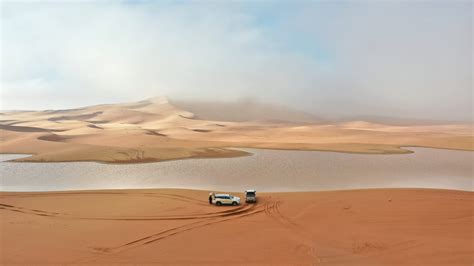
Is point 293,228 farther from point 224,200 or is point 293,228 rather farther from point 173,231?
point 173,231

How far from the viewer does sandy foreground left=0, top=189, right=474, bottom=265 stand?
10695 millimetres

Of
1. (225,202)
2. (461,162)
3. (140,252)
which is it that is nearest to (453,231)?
(225,202)

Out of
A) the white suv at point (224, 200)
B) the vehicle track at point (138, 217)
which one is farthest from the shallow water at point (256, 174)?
the vehicle track at point (138, 217)

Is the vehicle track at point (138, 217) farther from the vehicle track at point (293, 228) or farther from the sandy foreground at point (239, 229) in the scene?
the vehicle track at point (293, 228)

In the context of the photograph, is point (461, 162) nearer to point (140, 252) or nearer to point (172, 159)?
point (172, 159)

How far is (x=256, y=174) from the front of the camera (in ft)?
82.3

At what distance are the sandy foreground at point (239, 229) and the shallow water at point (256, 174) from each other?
2.93 m

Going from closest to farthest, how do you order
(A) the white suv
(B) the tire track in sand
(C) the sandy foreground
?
(C) the sandy foreground
(B) the tire track in sand
(A) the white suv

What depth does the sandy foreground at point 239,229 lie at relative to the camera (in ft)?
35.1

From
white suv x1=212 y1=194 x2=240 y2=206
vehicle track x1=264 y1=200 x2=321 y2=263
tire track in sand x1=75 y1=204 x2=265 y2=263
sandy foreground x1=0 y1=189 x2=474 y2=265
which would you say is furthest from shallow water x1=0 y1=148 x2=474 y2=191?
tire track in sand x1=75 y1=204 x2=265 y2=263

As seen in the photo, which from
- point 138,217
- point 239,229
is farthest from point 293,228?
point 138,217

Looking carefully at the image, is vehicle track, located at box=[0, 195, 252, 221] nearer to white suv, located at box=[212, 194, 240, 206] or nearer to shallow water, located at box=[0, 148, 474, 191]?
white suv, located at box=[212, 194, 240, 206]

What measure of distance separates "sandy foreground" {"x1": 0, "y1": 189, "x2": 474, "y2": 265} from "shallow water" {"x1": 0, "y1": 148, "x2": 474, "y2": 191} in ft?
9.61

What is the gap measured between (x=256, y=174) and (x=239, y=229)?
39.8 ft
